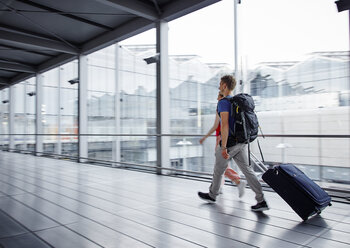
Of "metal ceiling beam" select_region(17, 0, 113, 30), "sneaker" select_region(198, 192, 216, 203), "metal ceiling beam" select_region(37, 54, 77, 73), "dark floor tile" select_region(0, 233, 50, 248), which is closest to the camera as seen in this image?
"dark floor tile" select_region(0, 233, 50, 248)

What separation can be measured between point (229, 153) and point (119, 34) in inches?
171

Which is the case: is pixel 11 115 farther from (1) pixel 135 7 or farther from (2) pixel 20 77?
(1) pixel 135 7

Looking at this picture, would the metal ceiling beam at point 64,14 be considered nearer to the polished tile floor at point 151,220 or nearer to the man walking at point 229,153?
the polished tile floor at point 151,220

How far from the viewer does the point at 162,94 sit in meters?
5.27

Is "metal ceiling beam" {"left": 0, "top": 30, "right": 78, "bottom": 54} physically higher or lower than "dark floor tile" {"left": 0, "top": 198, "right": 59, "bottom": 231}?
higher

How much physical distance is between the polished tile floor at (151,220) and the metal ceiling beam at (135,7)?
9.45ft

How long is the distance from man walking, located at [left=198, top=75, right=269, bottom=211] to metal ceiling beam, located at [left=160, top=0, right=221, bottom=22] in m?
2.31

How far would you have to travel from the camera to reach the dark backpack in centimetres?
257

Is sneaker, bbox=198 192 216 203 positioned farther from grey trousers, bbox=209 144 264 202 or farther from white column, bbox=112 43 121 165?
white column, bbox=112 43 121 165

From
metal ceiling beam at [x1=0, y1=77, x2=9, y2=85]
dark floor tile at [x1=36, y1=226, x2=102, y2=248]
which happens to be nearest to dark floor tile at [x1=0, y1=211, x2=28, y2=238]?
dark floor tile at [x1=36, y1=226, x2=102, y2=248]

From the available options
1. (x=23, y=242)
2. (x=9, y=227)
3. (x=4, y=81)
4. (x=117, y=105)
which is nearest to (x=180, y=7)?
(x=117, y=105)

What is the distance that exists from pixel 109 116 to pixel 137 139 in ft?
5.39

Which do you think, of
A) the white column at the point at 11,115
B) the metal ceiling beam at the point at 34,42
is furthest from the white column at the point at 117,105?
the white column at the point at 11,115

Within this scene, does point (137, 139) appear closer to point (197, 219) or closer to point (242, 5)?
point (242, 5)
